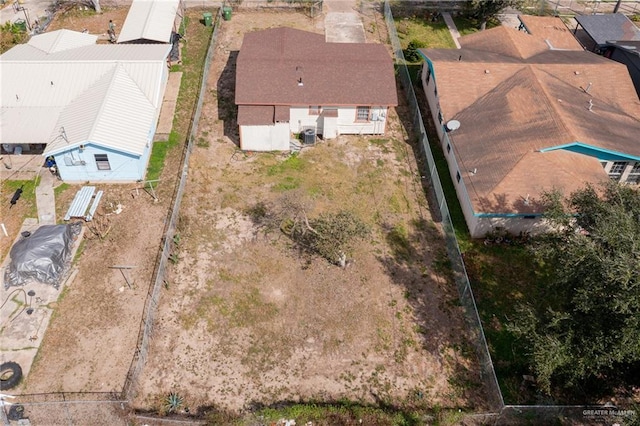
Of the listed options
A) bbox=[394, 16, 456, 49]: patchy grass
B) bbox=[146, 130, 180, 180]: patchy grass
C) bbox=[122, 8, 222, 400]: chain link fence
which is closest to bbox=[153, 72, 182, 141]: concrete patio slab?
bbox=[146, 130, 180, 180]: patchy grass

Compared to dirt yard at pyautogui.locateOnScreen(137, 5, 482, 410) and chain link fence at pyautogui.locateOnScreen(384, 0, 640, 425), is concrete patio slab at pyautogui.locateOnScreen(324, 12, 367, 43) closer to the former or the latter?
chain link fence at pyautogui.locateOnScreen(384, 0, 640, 425)

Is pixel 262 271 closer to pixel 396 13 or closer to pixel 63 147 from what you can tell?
pixel 63 147

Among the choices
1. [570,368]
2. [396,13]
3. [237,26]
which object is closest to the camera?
[570,368]

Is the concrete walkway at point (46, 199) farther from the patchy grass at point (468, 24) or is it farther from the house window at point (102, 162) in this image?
the patchy grass at point (468, 24)

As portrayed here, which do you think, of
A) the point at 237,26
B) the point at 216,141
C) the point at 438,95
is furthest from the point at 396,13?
the point at 216,141

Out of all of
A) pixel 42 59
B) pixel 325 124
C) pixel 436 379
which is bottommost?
pixel 436 379

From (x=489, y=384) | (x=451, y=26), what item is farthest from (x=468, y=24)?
(x=489, y=384)
